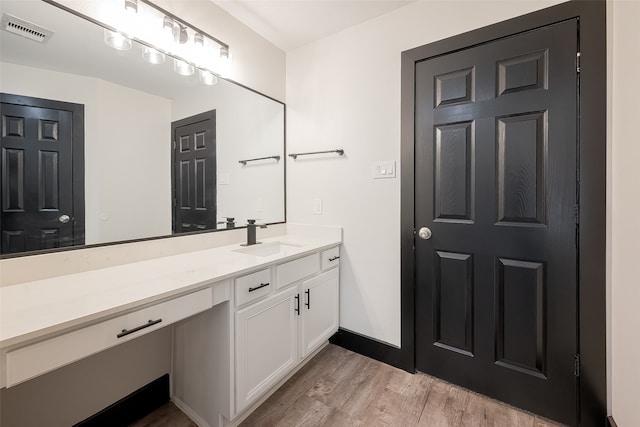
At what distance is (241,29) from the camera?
1.98m

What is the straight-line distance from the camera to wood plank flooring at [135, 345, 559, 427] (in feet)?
4.73

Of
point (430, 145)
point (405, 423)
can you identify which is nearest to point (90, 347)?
point (405, 423)

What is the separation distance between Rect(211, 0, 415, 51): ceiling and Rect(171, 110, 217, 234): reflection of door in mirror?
70 cm

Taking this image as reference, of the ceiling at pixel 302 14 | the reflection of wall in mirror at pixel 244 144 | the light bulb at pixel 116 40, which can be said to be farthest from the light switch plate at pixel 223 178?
the ceiling at pixel 302 14

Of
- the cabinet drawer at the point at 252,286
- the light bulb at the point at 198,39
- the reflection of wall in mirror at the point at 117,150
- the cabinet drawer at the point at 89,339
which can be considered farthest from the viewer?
the light bulb at the point at 198,39

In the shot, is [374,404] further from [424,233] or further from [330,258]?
[424,233]

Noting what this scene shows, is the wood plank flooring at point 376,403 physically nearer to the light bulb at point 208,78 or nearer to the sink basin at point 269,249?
the sink basin at point 269,249

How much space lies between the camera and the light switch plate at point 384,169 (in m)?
1.87

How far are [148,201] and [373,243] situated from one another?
142 centimetres

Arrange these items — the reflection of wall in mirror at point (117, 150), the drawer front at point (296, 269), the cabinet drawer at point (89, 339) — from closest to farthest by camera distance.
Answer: the cabinet drawer at point (89, 339) < the reflection of wall in mirror at point (117, 150) < the drawer front at point (296, 269)

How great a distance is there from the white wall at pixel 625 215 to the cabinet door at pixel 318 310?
4.83 feet

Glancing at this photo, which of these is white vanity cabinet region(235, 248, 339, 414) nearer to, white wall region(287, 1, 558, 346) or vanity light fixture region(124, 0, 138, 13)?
white wall region(287, 1, 558, 346)

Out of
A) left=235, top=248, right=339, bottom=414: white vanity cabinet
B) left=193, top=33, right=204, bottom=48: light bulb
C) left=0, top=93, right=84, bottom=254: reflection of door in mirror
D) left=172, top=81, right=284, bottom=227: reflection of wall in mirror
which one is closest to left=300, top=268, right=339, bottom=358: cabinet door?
left=235, top=248, right=339, bottom=414: white vanity cabinet

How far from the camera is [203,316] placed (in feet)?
4.57
